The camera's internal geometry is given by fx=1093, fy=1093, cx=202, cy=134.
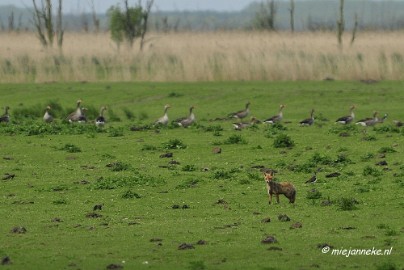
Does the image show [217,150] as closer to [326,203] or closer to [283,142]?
[283,142]

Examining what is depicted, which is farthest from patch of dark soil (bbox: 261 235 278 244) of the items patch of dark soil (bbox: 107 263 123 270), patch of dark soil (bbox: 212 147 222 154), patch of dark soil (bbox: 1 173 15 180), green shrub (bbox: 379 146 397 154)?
patch of dark soil (bbox: 212 147 222 154)

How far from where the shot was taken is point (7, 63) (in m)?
A: 41.7

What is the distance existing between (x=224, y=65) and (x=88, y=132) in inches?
571

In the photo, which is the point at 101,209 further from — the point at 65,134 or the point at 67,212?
the point at 65,134

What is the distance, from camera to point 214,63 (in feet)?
131

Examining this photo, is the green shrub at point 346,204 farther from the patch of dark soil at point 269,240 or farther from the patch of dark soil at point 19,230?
the patch of dark soil at point 19,230

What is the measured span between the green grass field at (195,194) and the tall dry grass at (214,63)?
7497mm

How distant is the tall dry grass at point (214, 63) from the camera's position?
127 feet

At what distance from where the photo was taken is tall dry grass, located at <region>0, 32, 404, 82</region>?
38.8 meters

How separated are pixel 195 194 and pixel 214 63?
2348cm

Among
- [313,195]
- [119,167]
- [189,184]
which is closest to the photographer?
[313,195]

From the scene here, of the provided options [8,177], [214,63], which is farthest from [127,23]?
[8,177]

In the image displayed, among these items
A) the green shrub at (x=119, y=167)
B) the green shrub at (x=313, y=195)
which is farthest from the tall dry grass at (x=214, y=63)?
the green shrub at (x=313, y=195)

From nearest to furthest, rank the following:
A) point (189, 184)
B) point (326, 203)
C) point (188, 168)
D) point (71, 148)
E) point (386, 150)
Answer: point (326, 203) < point (189, 184) < point (188, 168) < point (386, 150) < point (71, 148)
